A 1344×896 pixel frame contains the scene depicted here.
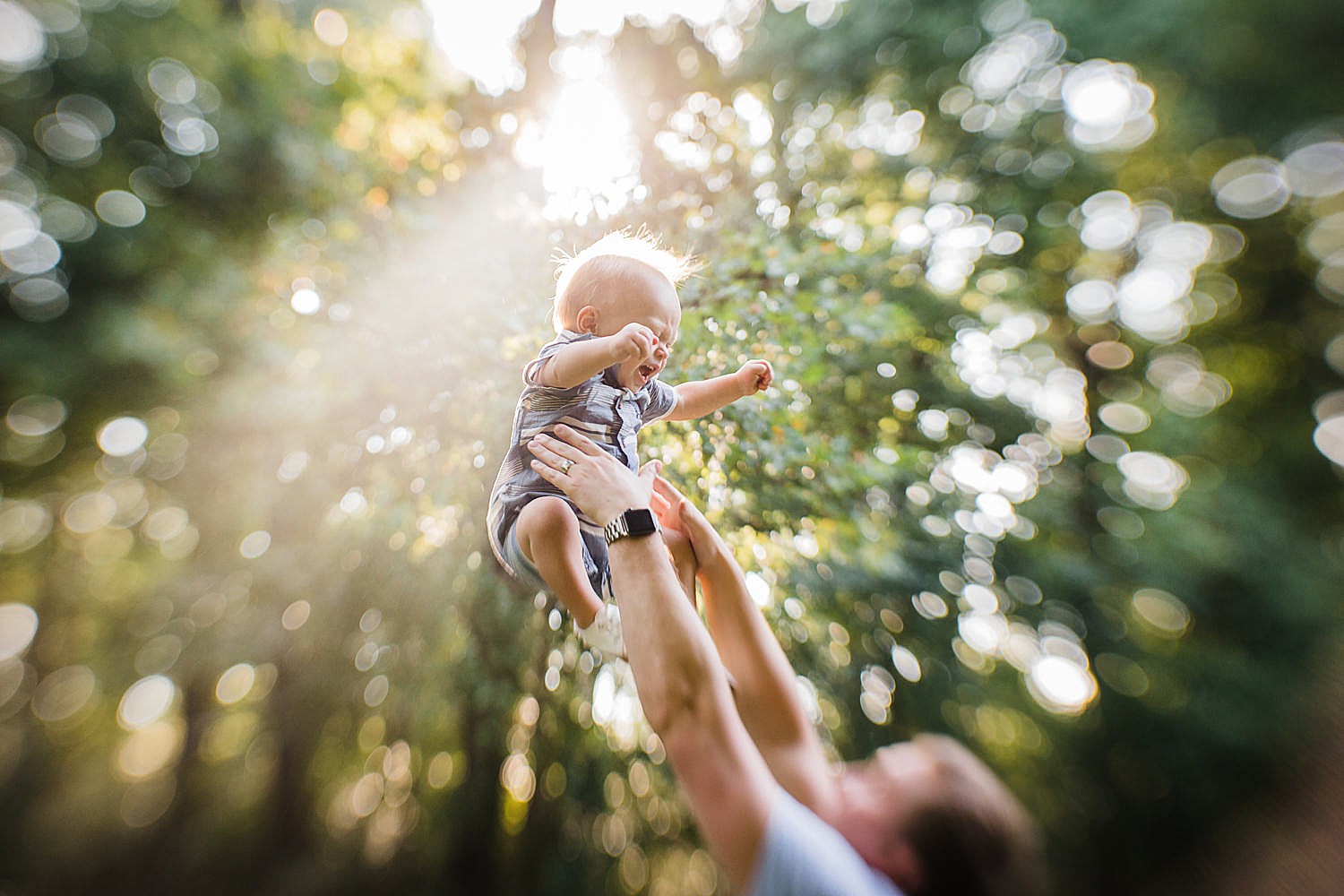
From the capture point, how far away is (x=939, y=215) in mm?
4117

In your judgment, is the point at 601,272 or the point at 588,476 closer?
the point at 588,476

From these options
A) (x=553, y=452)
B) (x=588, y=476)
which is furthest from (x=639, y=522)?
(x=553, y=452)

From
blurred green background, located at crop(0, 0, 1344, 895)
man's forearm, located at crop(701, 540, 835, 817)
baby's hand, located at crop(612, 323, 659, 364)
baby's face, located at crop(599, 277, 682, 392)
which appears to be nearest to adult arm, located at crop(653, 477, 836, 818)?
man's forearm, located at crop(701, 540, 835, 817)

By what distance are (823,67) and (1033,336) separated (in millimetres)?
2778

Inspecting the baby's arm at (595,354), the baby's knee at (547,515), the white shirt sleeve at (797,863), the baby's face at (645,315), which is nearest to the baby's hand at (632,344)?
the baby's arm at (595,354)

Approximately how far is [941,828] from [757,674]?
426 mm

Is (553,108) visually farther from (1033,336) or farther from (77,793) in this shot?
(77,793)

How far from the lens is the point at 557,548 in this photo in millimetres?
1112

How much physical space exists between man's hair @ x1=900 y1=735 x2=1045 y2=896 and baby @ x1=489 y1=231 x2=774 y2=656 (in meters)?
0.64

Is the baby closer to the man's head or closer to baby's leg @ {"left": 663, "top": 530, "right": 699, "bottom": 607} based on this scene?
baby's leg @ {"left": 663, "top": 530, "right": 699, "bottom": 607}

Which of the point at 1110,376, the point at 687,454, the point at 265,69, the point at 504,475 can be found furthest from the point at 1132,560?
the point at 265,69

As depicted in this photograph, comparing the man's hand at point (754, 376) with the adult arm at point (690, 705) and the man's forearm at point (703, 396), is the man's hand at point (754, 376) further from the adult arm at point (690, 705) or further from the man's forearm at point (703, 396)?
the adult arm at point (690, 705)

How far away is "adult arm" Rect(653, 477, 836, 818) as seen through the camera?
1.12 meters

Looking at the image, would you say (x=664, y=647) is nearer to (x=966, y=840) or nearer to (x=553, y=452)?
(x=553, y=452)
